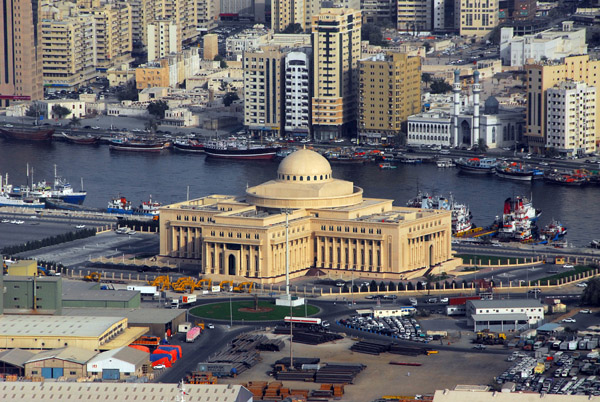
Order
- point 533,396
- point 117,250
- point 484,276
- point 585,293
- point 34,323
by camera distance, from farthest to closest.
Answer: point 117,250 → point 484,276 → point 585,293 → point 34,323 → point 533,396

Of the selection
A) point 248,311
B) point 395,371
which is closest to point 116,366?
point 395,371

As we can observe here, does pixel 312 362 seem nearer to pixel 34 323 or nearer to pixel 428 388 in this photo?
pixel 428 388

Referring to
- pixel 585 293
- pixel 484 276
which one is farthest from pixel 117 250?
pixel 585 293

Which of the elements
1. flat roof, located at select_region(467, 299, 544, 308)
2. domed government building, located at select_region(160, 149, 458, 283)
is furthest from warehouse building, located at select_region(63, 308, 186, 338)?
flat roof, located at select_region(467, 299, 544, 308)

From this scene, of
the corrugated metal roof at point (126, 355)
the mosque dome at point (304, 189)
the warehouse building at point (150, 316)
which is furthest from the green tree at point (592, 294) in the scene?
the corrugated metal roof at point (126, 355)

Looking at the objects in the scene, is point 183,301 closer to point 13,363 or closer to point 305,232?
point 305,232

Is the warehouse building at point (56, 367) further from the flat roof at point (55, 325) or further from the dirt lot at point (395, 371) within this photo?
the dirt lot at point (395, 371)

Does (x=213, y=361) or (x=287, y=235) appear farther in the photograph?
(x=287, y=235)
